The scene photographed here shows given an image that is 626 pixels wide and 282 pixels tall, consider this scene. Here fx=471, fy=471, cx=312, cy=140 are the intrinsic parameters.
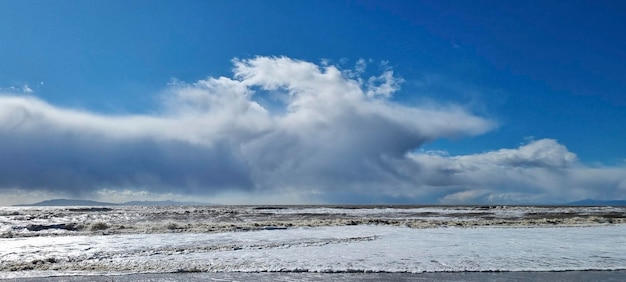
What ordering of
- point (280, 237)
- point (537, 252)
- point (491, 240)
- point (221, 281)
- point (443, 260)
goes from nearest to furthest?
point (221, 281) < point (443, 260) < point (537, 252) < point (491, 240) < point (280, 237)

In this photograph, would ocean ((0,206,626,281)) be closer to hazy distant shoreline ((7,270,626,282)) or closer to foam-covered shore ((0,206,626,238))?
hazy distant shoreline ((7,270,626,282))

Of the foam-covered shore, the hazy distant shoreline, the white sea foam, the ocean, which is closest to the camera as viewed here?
the hazy distant shoreline

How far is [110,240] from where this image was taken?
25219 mm

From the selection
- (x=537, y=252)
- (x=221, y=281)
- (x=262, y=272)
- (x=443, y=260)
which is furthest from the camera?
(x=537, y=252)

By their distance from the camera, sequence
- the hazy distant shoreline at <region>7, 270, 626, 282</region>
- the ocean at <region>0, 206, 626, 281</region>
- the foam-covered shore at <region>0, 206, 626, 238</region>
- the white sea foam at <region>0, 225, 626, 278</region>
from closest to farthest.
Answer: the hazy distant shoreline at <region>7, 270, 626, 282</region>, the ocean at <region>0, 206, 626, 281</region>, the white sea foam at <region>0, 225, 626, 278</region>, the foam-covered shore at <region>0, 206, 626, 238</region>

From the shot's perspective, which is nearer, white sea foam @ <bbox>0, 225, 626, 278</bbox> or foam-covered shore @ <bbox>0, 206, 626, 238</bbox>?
white sea foam @ <bbox>0, 225, 626, 278</bbox>

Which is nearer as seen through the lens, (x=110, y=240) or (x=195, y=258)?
(x=195, y=258)

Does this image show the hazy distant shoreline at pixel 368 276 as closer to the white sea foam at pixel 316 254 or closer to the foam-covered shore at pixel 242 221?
the white sea foam at pixel 316 254

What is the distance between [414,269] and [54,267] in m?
12.2

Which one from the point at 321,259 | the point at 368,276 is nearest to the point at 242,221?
the point at 321,259

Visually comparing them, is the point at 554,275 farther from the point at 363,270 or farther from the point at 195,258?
the point at 195,258

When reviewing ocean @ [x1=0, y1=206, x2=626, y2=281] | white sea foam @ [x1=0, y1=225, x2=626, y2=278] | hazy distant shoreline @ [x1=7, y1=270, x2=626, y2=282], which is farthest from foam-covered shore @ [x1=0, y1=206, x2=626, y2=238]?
hazy distant shoreline @ [x1=7, y1=270, x2=626, y2=282]

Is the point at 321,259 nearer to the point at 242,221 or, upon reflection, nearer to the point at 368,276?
the point at 368,276

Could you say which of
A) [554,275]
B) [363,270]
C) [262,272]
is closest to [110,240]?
[262,272]
